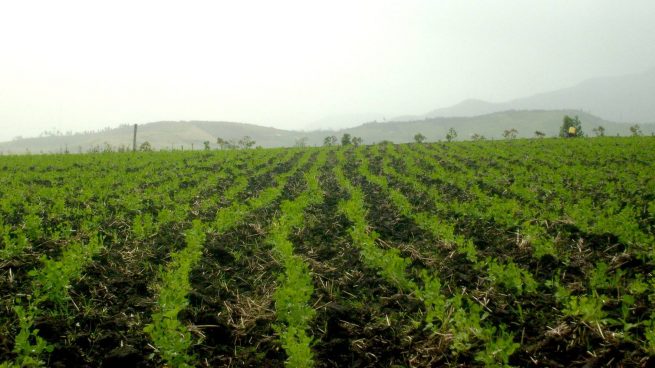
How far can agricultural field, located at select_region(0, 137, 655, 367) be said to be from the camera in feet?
12.0

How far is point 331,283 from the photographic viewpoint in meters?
5.49

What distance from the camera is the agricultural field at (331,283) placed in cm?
367

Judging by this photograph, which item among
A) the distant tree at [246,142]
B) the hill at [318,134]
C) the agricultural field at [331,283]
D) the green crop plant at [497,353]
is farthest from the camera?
the hill at [318,134]

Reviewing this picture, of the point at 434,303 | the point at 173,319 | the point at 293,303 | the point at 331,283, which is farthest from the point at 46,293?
the point at 434,303

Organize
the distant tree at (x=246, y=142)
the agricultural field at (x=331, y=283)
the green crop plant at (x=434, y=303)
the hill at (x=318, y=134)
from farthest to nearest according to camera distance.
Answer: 1. the hill at (x=318, y=134)
2. the distant tree at (x=246, y=142)
3. the green crop plant at (x=434, y=303)
4. the agricultural field at (x=331, y=283)

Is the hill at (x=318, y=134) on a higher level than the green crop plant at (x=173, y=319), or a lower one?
higher

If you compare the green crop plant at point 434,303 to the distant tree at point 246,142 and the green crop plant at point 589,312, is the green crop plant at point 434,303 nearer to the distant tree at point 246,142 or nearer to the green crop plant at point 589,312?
the green crop plant at point 589,312

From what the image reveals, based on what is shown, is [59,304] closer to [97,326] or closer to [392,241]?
[97,326]

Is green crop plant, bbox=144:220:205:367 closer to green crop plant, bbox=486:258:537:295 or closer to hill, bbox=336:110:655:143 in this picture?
green crop plant, bbox=486:258:537:295

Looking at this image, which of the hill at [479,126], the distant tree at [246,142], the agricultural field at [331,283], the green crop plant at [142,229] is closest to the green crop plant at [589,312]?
the agricultural field at [331,283]

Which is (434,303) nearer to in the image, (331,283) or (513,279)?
(513,279)

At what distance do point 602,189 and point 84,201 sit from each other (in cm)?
1353

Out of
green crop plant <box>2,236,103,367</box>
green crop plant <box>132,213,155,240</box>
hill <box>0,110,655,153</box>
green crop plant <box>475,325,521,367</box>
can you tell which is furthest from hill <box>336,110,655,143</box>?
green crop plant <box>475,325,521,367</box>

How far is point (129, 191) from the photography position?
12305 mm
